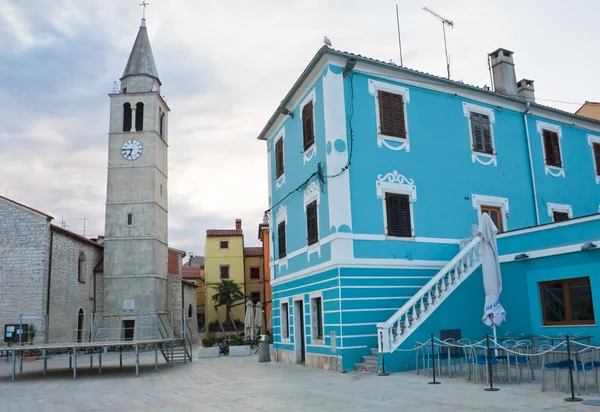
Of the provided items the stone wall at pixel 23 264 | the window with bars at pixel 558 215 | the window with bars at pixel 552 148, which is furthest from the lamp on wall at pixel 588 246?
the stone wall at pixel 23 264

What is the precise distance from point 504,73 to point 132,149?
85.3 ft

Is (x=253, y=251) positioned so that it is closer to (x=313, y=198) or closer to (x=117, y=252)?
(x=117, y=252)

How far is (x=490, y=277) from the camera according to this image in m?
13.1

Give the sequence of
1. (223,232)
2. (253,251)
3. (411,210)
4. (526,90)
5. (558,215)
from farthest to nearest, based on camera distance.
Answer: (253,251) < (223,232) < (526,90) < (558,215) < (411,210)

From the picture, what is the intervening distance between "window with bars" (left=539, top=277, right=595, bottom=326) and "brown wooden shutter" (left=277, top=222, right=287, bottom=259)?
29.4 feet

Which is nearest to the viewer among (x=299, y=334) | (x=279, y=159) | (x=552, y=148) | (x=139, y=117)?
(x=299, y=334)

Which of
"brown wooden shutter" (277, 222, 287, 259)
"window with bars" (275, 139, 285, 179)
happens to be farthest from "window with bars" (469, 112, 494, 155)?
"brown wooden shutter" (277, 222, 287, 259)

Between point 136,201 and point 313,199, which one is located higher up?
point 136,201

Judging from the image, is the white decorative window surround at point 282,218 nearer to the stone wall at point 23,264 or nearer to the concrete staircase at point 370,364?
the concrete staircase at point 370,364

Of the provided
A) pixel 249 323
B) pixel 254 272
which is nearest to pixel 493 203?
pixel 249 323

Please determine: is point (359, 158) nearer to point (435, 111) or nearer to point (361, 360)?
point (435, 111)

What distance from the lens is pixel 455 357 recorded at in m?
13.0

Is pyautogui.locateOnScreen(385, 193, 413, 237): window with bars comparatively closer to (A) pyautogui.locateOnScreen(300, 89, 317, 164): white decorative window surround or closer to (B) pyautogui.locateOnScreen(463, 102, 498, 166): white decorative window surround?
(A) pyautogui.locateOnScreen(300, 89, 317, 164): white decorative window surround

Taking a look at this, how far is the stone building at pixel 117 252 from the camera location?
2894 centimetres
